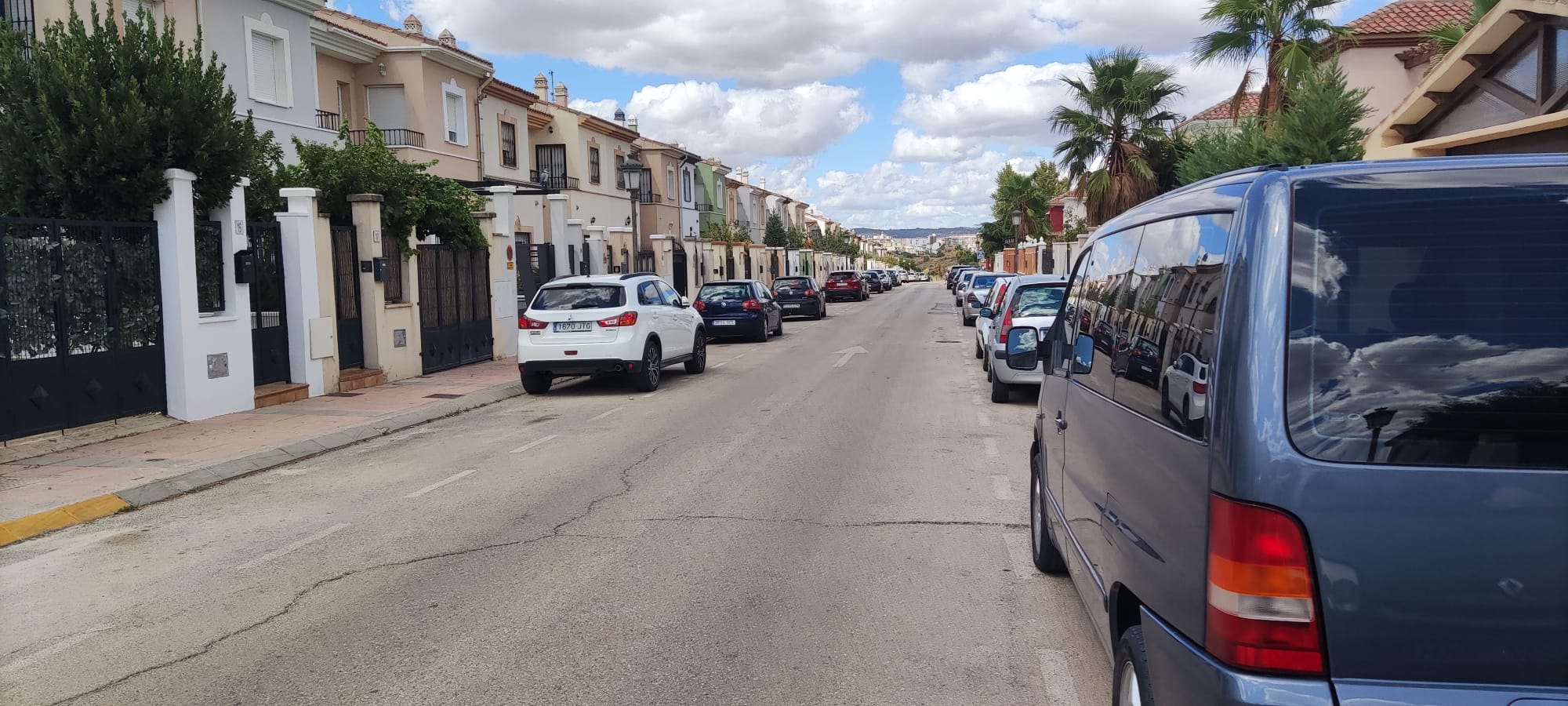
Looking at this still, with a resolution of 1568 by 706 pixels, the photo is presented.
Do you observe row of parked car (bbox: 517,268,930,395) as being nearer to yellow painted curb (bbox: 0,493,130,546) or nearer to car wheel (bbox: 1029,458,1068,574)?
yellow painted curb (bbox: 0,493,130,546)

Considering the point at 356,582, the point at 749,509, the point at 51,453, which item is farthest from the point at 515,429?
the point at 356,582

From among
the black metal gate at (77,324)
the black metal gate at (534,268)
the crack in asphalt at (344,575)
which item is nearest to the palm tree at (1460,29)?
the crack in asphalt at (344,575)

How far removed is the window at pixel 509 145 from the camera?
1410 inches

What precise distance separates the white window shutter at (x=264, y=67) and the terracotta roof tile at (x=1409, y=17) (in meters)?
29.1

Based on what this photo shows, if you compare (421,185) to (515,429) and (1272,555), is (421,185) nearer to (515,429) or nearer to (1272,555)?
(515,429)

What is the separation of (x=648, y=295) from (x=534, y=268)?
9495 mm

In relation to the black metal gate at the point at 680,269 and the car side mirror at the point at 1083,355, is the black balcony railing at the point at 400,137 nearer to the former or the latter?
the black metal gate at the point at 680,269

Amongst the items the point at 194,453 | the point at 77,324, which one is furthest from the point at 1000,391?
the point at 77,324

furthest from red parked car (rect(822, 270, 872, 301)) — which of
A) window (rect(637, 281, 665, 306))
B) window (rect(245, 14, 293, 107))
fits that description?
window (rect(637, 281, 665, 306))

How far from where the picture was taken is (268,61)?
24.2 metres

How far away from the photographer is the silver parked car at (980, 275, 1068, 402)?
13.5m

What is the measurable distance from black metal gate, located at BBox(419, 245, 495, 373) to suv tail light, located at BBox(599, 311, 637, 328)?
15.4 feet

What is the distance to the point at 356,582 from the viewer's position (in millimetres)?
6238

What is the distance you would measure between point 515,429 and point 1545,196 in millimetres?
11165
